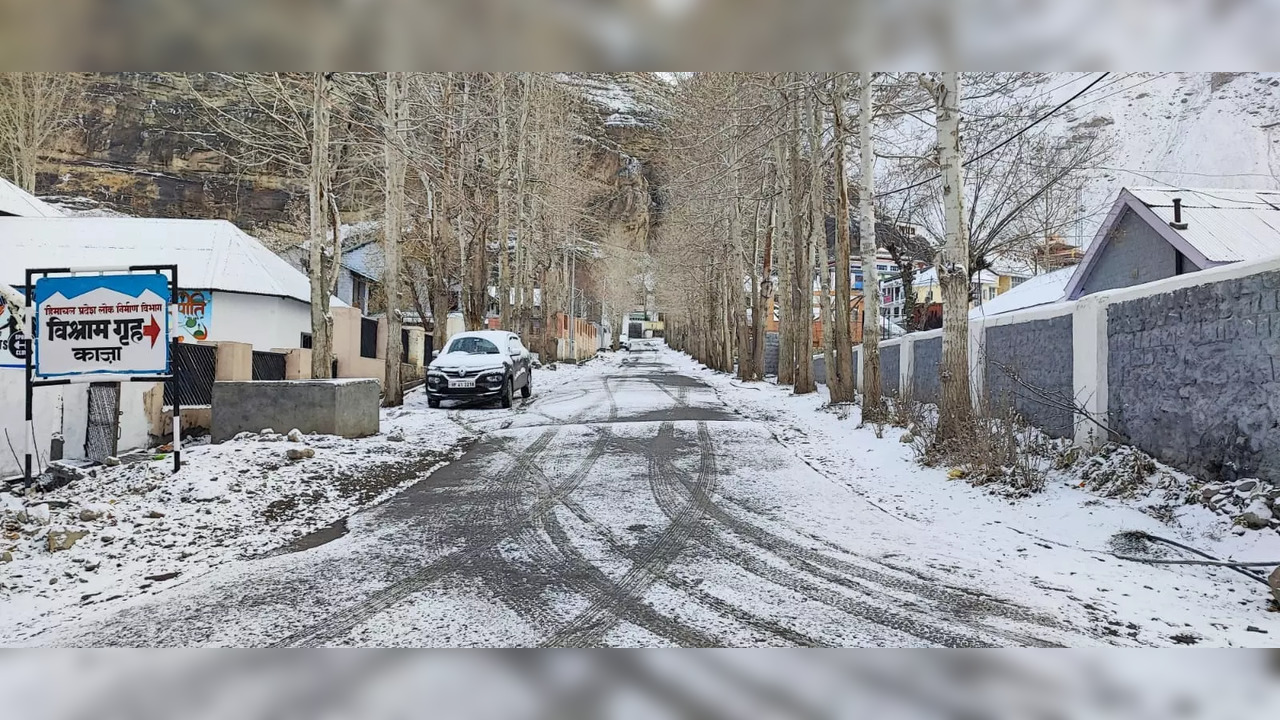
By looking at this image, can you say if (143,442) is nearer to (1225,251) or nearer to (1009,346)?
(1009,346)

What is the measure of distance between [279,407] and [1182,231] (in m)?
19.0

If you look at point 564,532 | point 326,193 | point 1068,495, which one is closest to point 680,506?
point 564,532

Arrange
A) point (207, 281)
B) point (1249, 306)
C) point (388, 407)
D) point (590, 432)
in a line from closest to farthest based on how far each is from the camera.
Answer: point (1249, 306) → point (590, 432) → point (388, 407) → point (207, 281)

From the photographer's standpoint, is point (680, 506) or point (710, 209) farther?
point (710, 209)

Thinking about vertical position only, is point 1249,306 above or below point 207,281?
below

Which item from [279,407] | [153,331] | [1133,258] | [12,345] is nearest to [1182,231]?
[1133,258]

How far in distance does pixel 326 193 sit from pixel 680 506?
8946mm

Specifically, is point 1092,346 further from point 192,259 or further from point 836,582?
point 192,259

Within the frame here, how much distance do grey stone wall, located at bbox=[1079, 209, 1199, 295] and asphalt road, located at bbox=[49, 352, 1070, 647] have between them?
46.9 feet

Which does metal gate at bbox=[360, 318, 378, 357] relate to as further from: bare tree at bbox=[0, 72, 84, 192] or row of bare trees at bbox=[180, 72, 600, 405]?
bare tree at bbox=[0, 72, 84, 192]

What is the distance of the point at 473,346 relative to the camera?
1703 centimetres

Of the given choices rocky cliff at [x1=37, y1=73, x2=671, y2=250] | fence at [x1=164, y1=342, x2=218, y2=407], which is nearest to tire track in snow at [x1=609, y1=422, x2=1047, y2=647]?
fence at [x1=164, y1=342, x2=218, y2=407]
